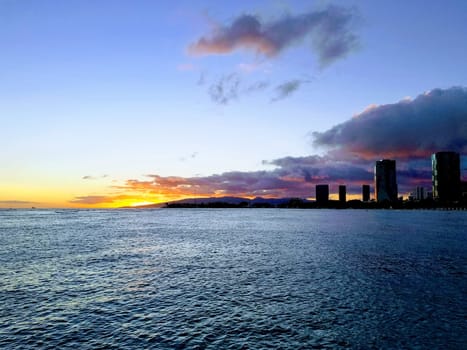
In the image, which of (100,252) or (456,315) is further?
(100,252)

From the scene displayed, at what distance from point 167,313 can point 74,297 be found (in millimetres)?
11569

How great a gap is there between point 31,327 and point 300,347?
20.7 meters

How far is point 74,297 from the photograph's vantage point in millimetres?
35438

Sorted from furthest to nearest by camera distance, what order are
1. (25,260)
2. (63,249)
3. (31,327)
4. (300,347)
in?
1. (63,249)
2. (25,260)
3. (31,327)
4. (300,347)

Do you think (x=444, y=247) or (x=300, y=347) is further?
(x=444, y=247)

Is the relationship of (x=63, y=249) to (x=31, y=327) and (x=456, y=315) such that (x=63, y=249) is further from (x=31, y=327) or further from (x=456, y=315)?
(x=456, y=315)

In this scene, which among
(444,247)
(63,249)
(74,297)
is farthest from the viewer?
(444,247)

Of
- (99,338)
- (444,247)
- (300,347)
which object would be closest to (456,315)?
(300,347)

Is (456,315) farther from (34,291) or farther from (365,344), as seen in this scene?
(34,291)

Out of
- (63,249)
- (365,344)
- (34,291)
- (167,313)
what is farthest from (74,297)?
(63,249)

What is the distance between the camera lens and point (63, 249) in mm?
73375

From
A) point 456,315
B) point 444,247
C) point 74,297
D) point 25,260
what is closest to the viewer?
point 456,315

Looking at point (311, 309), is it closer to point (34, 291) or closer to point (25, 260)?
point (34, 291)

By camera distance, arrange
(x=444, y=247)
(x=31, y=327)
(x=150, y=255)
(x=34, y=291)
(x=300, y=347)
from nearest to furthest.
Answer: (x=300, y=347) → (x=31, y=327) → (x=34, y=291) → (x=150, y=255) → (x=444, y=247)
